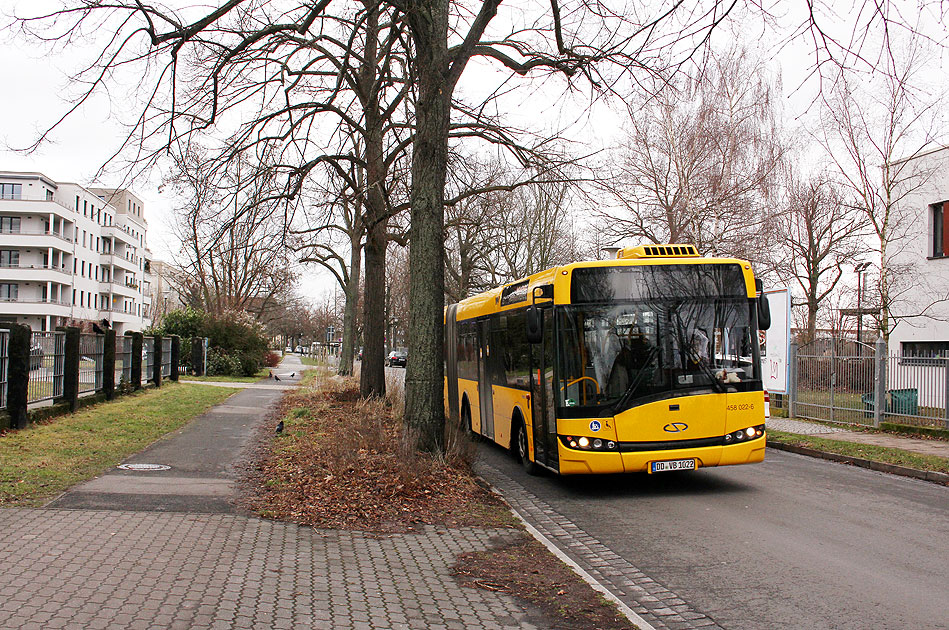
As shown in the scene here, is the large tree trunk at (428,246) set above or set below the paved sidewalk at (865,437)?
above

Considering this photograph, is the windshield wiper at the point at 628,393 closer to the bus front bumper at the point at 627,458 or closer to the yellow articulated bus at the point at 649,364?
the yellow articulated bus at the point at 649,364

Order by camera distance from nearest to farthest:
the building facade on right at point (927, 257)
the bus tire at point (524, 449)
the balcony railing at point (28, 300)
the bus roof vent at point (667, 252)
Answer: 1. the bus roof vent at point (667, 252)
2. the bus tire at point (524, 449)
3. the building facade on right at point (927, 257)
4. the balcony railing at point (28, 300)

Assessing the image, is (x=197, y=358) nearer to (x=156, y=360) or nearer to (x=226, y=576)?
(x=156, y=360)

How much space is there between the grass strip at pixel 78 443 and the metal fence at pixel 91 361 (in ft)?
1.92

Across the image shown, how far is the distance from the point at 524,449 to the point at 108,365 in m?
13.2

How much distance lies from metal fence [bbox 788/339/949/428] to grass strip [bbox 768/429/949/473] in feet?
8.50

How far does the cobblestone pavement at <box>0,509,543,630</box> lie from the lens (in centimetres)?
471

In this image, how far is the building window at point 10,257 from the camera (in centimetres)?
7369

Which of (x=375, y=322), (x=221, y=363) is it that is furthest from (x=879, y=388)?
(x=221, y=363)

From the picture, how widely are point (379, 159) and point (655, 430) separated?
8.25 metres

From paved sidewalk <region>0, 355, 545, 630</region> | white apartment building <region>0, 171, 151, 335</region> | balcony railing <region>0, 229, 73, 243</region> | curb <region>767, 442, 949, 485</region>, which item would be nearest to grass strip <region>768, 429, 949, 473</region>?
curb <region>767, 442, 949, 485</region>

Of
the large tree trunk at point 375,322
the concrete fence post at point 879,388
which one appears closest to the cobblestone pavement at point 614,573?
the large tree trunk at point 375,322

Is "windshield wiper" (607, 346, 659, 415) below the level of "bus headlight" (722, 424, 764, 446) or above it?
above

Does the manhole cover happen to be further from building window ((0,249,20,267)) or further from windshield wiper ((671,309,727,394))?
building window ((0,249,20,267))
